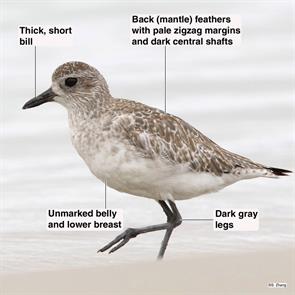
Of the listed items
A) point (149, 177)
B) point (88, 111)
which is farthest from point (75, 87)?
point (149, 177)

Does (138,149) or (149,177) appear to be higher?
(138,149)

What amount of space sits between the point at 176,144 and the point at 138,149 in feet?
1.20

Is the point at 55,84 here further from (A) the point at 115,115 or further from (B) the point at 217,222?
(B) the point at 217,222

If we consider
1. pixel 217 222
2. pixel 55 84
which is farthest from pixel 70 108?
pixel 217 222

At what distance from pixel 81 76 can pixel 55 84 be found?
0.69 feet

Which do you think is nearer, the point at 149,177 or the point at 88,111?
the point at 149,177

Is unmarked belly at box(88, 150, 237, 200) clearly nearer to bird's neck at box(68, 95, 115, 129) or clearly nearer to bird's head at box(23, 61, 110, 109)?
bird's neck at box(68, 95, 115, 129)

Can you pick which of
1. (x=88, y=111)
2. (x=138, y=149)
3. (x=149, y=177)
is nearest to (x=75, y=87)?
(x=88, y=111)

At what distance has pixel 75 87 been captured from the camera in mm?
17844

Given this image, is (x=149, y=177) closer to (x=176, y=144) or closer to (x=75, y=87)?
(x=176, y=144)

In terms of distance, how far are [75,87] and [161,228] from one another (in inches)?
51.1

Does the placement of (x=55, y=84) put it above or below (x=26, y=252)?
above

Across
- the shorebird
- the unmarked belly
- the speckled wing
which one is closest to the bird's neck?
the shorebird

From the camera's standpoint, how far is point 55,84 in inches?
702
